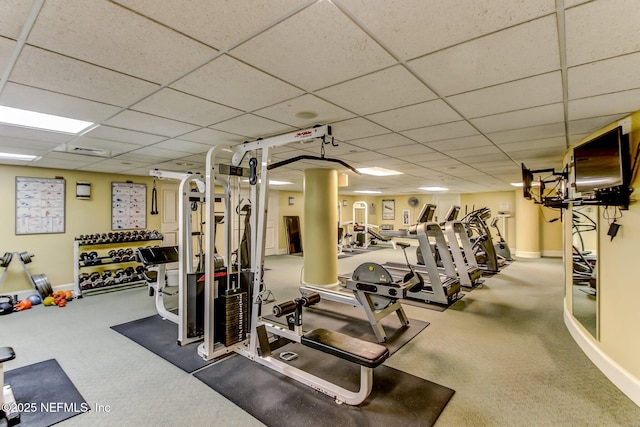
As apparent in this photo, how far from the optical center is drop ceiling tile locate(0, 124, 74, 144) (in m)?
2.81

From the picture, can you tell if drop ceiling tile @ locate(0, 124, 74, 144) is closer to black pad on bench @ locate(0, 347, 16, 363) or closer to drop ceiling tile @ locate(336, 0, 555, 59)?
black pad on bench @ locate(0, 347, 16, 363)

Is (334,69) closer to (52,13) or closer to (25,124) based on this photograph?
(52,13)

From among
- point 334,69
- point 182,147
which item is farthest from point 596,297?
point 182,147

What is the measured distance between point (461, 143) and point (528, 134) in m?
0.64

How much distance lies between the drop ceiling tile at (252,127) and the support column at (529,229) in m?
8.65

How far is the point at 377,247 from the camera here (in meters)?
11.8

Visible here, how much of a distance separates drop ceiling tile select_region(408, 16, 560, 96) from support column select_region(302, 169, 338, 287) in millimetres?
3457

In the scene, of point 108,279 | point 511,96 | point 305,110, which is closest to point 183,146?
point 305,110

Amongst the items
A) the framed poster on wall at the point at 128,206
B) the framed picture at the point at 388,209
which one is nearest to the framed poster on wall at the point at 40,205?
the framed poster on wall at the point at 128,206

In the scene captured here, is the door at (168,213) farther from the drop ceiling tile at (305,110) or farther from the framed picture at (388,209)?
the framed picture at (388,209)

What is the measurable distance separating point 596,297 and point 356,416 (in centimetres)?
260

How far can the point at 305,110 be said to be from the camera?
94.2 inches

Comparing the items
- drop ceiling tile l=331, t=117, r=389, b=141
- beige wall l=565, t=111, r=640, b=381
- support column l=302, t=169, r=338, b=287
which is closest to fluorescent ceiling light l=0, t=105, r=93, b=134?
drop ceiling tile l=331, t=117, r=389, b=141

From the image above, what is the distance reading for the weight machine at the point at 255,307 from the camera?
2.45 m
